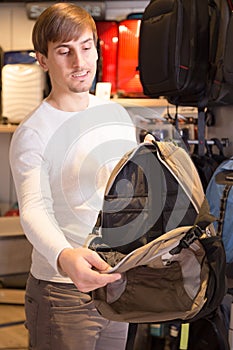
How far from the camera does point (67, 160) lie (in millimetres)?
1264

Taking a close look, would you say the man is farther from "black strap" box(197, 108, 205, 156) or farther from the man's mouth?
"black strap" box(197, 108, 205, 156)

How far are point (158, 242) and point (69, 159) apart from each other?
343mm

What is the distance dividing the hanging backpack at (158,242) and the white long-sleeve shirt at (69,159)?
3.3 inches

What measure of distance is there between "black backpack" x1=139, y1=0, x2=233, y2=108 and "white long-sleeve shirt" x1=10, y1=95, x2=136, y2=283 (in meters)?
0.72

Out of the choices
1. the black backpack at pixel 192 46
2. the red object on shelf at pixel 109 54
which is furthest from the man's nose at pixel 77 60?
the red object on shelf at pixel 109 54

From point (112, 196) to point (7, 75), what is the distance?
7.95 ft

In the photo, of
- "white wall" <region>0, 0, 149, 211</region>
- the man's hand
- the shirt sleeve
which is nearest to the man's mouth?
the shirt sleeve

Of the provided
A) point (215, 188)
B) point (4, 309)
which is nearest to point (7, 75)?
point (4, 309)

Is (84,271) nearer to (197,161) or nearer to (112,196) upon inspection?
(112,196)

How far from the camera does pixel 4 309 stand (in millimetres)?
3365

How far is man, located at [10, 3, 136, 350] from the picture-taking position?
3.96ft

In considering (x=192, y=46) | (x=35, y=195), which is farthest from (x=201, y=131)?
(x=35, y=195)

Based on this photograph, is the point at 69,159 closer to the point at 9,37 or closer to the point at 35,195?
the point at 35,195

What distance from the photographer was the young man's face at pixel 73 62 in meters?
Answer: 1.21
